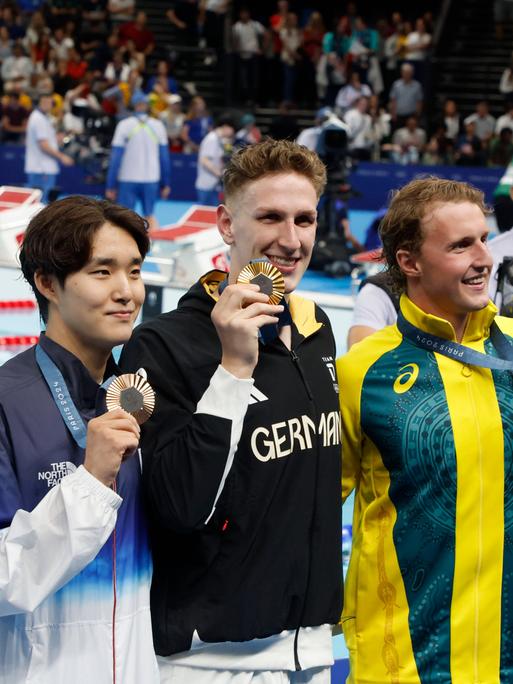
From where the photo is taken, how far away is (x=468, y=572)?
2850 millimetres

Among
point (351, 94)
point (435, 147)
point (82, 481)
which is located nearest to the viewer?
point (82, 481)

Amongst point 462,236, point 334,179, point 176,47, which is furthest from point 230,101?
point 462,236

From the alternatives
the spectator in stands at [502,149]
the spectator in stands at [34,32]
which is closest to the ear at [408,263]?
the spectator in stands at [502,149]

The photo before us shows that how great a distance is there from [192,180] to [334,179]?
1011 centimetres

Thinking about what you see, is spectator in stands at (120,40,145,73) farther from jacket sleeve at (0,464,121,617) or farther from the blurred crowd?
jacket sleeve at (0,464,121,617)

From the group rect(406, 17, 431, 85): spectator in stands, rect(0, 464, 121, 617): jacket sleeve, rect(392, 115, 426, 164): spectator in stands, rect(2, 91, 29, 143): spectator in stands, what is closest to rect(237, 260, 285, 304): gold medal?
rect(0, 464, 121, 617): jacket sleeve

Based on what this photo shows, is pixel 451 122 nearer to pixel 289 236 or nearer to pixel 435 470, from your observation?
pixel 435 470

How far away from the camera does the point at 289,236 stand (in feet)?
8.79

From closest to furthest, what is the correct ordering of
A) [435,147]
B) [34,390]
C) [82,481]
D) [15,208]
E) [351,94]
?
[82,481], [34,390], [15,208], [435,147], [351,94]

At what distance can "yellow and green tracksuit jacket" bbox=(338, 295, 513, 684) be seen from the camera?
9.36ft

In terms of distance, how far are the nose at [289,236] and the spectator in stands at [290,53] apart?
23.7 meters

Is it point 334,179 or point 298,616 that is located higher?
point 298,616

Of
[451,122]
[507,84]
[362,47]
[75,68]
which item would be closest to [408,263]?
[451,122]

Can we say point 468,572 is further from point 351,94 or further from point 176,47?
point 176,47
